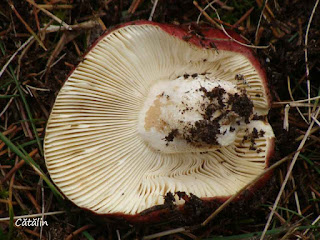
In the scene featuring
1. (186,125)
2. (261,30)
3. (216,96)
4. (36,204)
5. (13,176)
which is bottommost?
(36,204)

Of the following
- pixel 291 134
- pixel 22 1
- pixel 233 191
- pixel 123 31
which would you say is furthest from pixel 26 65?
pixel 291 134

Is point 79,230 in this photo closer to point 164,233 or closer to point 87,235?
point 87,235

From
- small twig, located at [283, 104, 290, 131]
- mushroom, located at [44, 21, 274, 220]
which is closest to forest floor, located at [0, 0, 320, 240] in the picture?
small twig, located at [283, 104, 290, 131]

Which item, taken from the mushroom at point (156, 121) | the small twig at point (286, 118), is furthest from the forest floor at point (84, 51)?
the mushroom at point (156, 121)

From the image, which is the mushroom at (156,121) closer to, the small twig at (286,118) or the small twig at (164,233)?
the small twig at (286,118)

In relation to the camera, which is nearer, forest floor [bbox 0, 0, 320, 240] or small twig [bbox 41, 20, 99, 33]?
forest floor [bbox 0, 0, 320, 240]

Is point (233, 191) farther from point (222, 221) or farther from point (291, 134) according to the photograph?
point (291, 134)

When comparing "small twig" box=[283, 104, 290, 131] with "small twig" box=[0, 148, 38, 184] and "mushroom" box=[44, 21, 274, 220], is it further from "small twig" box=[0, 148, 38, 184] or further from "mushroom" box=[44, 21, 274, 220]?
"small twig" box=[0, 148, 38, 184]
